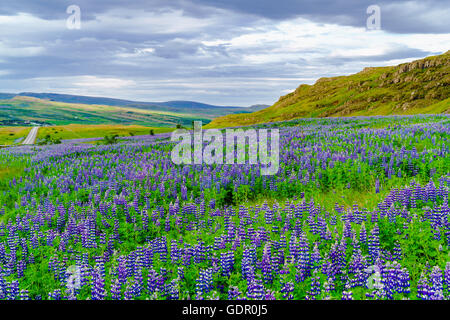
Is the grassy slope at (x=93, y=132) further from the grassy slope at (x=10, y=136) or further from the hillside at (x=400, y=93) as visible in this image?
the hillside at (x=400, y=93)

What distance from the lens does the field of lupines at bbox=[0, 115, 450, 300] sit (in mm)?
4688

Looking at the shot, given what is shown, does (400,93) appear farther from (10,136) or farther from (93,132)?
(10,136)

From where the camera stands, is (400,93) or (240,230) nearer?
(240,230)

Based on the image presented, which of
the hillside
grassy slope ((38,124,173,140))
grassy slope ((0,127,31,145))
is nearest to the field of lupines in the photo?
grassy slope ((38,124,173,140))

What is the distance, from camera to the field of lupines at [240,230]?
469 centimetres

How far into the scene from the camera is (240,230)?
6352mm

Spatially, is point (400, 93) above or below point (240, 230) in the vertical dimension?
above

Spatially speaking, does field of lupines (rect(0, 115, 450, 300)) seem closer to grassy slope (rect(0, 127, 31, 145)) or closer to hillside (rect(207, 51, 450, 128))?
grassy slope (rect(0, 127, 31, 145))

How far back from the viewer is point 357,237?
18.8 ft

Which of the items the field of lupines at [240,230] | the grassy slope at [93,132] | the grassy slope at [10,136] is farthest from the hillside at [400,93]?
the grassy slope at [10,136]

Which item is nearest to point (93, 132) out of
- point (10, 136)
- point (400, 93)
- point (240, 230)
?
point (10, 136)
